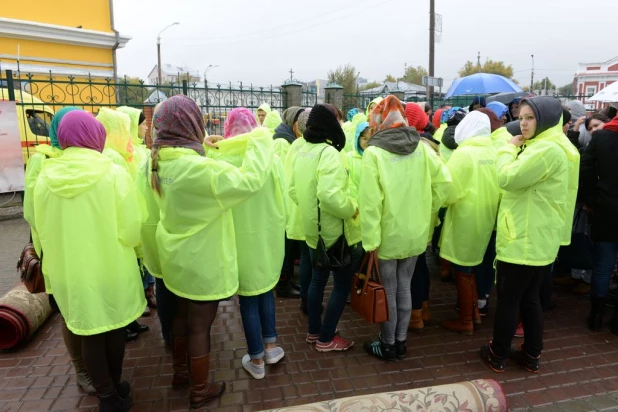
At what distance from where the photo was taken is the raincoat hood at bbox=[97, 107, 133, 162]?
387 centimetres

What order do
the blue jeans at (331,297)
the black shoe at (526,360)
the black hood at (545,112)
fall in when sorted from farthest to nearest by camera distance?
the blue jeans at (331,297) → the black shoe at (526,360) → the black hood at (545,112)

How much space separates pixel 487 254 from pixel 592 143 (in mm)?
1341

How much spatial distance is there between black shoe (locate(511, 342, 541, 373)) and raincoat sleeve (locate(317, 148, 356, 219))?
5.69 ft

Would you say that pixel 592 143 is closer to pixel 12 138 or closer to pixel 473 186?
pixel 473 186

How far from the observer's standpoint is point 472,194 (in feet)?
12.2

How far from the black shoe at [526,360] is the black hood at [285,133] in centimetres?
322

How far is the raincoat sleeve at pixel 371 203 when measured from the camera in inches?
126

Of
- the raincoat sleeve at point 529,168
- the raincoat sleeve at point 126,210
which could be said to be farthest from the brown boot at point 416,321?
the raincoat sleeve at point 126,210

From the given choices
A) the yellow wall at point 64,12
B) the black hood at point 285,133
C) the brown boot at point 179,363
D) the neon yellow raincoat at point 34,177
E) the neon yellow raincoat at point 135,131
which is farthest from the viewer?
the yellow wall at point 64,12

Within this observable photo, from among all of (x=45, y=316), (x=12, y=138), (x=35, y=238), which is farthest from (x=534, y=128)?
(x=12, y=138)

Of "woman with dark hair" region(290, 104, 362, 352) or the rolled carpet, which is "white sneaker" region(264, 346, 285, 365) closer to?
"woman with dark hair" region(290, 104, 362, 352)

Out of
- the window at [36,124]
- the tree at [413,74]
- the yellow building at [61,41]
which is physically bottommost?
the window at [36,124]

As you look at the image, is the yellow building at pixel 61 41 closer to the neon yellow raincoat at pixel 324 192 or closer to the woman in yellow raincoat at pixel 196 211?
the neon yellow raincoat at pixel 324 192

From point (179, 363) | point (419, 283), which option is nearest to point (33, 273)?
point (179, 363)
